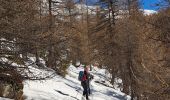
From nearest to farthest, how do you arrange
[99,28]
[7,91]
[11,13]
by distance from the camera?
1. [11,13]
2. [7,91]
3. [99,28]

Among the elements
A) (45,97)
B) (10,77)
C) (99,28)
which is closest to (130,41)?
(99,28)

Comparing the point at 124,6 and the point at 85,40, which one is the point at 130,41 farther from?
the point at 85,40

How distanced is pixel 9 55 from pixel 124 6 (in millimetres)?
33637

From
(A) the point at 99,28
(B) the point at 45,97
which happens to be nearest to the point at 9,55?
(B) the point at 45,97

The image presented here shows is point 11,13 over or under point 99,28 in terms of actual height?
over

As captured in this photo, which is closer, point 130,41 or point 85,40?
point 130,41

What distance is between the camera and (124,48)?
115 ft

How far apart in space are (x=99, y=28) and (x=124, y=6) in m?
3.98

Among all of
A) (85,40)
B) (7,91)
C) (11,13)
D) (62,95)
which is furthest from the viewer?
(85,40)

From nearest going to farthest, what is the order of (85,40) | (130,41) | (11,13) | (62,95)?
(11,13) → (62,95) → (130,41) → (85,40)

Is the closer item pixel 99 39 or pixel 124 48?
pixel 124 48

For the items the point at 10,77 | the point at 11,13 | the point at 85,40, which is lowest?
the point at 85,40

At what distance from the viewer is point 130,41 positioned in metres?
34.1

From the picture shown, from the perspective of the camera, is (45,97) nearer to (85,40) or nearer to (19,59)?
(19,59)
